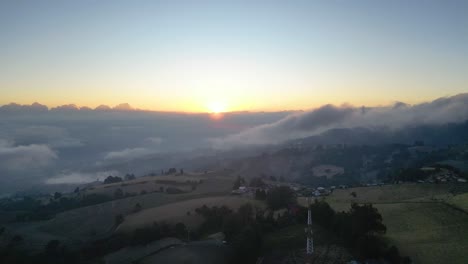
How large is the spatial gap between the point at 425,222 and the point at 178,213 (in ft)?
213

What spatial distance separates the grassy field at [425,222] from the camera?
54.3m

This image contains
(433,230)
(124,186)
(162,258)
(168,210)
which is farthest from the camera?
A: (124,186)

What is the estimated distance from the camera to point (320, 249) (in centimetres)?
6009

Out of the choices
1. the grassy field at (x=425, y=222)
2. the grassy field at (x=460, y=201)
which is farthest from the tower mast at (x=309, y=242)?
the grassy field at (x=460, y=201)

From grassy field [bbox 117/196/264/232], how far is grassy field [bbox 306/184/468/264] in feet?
69.3

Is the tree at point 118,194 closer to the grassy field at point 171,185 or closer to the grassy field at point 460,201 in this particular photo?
the grassy field at point 171,185

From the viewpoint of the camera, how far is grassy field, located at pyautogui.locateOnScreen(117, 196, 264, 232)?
102 m

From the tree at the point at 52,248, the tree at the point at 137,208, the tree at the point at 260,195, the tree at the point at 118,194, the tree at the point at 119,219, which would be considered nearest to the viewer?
the tree at the point at 52,248

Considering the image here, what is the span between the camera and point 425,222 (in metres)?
69.7

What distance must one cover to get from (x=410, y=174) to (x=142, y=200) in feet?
324

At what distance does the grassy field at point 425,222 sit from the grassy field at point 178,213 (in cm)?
2112

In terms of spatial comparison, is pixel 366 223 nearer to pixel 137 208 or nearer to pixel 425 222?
pixel 425 222

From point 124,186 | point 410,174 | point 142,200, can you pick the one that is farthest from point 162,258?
point 124,186

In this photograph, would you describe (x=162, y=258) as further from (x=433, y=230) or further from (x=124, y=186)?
(x=124, y=186)
